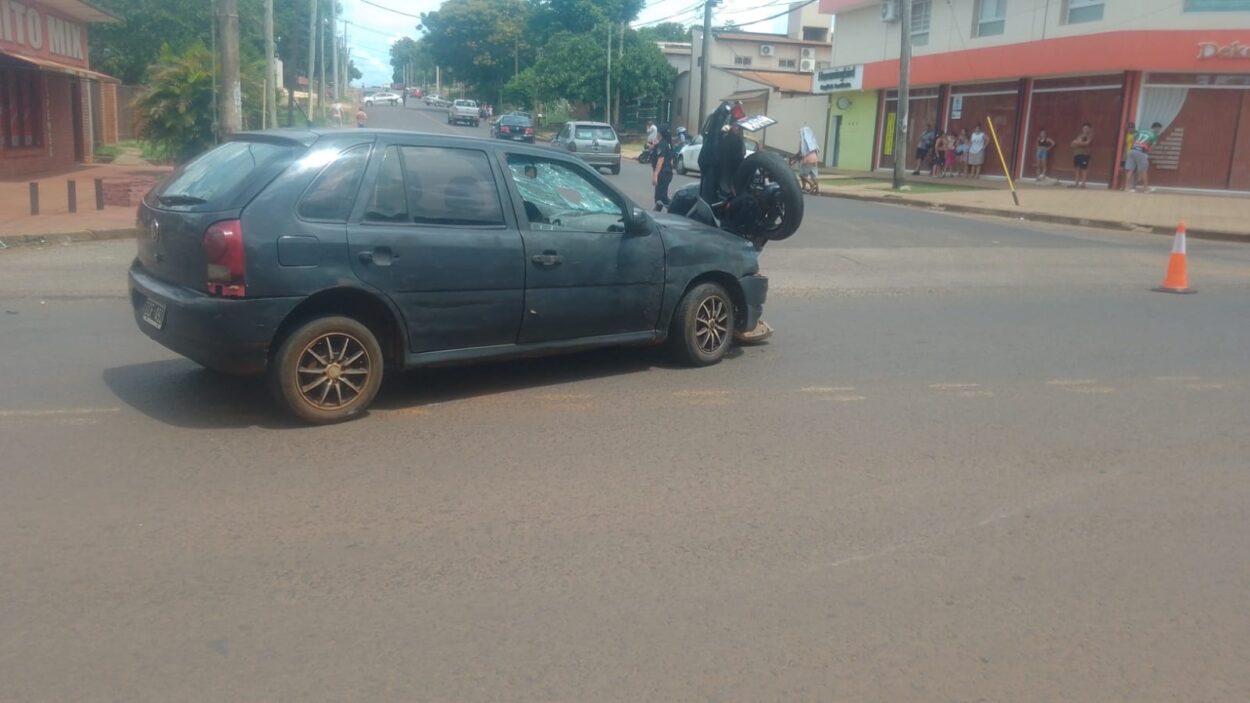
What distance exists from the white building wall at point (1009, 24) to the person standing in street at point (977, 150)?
277 cm

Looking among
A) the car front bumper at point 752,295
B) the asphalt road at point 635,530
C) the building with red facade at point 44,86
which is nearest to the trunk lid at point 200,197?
the asphalt road at point 635,530

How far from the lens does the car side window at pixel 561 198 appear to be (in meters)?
6.98

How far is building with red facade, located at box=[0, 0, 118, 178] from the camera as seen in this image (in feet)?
75.8

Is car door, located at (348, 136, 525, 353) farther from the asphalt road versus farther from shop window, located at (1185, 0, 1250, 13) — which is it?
shop window, located at (1185, 0, 1250, 13)

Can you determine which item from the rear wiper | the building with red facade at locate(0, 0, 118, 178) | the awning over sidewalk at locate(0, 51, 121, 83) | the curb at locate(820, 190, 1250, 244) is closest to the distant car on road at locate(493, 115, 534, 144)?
the building with red facade at locate(0, 0, 118, 178)

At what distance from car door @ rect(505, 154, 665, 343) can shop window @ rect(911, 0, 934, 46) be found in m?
32.1

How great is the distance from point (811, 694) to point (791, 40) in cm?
6253

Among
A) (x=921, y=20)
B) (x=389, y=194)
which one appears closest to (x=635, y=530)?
(x=389, y=194)

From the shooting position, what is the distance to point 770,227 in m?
8.92

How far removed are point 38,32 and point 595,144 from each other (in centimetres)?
1568

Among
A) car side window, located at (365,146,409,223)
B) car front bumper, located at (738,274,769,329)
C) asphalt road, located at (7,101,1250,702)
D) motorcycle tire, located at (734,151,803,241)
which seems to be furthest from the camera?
motorcycle tire, located at (734,151,803,241)

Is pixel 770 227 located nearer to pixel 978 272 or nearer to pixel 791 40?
pixel 978 272

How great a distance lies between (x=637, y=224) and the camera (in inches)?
291

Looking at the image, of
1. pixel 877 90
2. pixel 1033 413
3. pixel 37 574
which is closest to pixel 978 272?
pixel 1033 413
